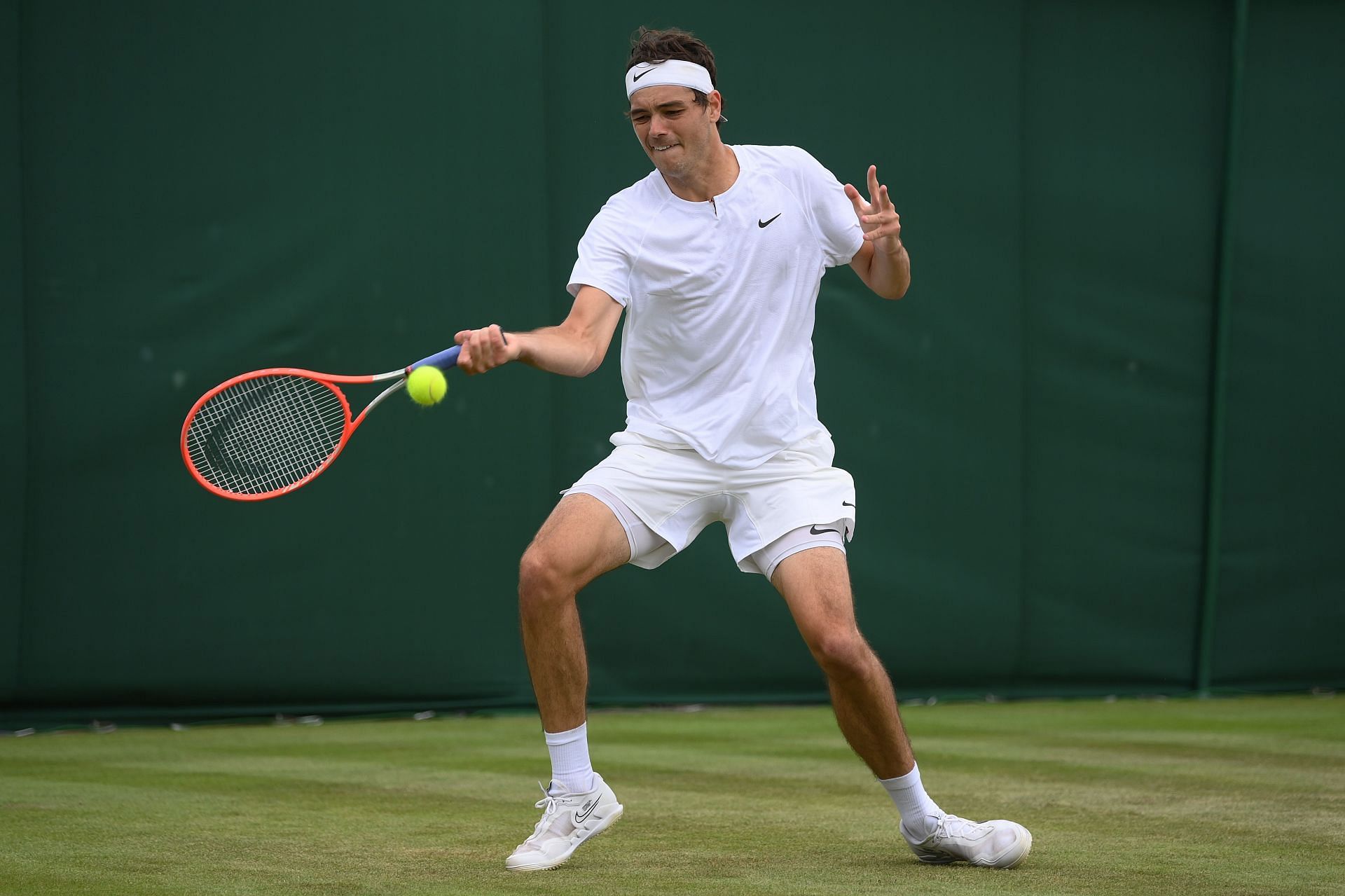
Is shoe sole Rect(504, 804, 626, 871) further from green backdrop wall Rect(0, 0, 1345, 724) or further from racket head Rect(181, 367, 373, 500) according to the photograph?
green backdrop wall Rect(0, 0, 1345, 724)

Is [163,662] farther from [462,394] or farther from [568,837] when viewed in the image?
[568,837]

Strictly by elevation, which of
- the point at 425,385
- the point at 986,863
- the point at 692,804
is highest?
the point at 425,385

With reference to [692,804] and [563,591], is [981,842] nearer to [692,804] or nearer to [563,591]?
[563,591]

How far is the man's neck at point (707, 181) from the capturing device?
13.5ft

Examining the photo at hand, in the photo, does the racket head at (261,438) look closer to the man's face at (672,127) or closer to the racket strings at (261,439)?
the racket strings at (261,439)

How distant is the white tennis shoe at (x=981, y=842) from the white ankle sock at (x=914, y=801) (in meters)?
0.02

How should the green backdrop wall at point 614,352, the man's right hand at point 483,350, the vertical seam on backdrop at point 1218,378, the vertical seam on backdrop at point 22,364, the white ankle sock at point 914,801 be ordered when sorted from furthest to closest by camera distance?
the vertical seam on backdrop at point 1218,378 → the green backdrop wall at point 614,352 → the vertical seam on backdrop at point 22,364 → the white ankle sock at point 914,801 → the man's right hand at point 483,350

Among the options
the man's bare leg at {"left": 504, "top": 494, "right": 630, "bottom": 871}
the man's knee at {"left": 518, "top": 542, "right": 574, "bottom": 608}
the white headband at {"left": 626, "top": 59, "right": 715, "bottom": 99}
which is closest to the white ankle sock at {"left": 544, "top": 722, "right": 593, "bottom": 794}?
the man's bare leg at {"left": 504, "top": 494, "right": 630, "bottom": 871}

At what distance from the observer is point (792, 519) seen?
13.1ft

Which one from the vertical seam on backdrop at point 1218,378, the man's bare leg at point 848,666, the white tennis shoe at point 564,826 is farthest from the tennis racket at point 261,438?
the vertical seam on backdrop at point 1218,378

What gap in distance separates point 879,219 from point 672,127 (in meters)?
0.52

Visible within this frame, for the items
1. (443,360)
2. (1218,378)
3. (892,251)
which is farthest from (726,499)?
(1218,378)

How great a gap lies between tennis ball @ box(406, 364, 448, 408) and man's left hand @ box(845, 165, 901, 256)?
1012 millimetres

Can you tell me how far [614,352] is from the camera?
7668 mm
